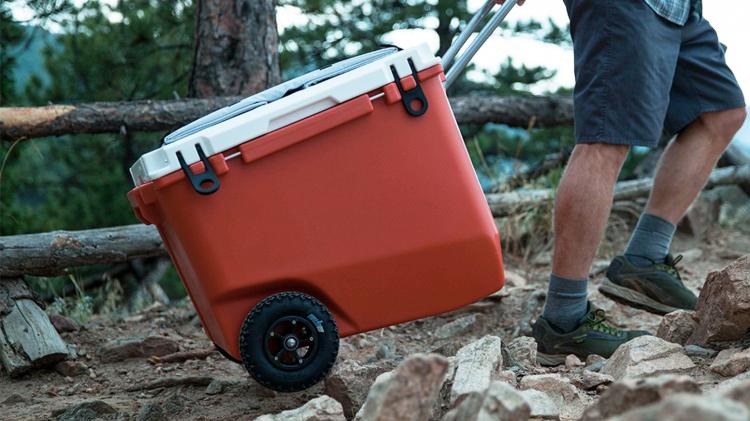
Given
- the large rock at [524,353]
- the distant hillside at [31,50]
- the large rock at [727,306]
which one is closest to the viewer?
the large rock at [727,306]

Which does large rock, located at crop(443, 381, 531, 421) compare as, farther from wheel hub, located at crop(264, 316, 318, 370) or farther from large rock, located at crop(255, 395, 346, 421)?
wheel hub, located at crop(264, 316, 318, 370)

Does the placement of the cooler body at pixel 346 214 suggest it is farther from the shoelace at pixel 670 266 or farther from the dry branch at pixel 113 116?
the dry branch at pixel 113 116

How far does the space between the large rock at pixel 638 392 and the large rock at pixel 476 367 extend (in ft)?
1.13

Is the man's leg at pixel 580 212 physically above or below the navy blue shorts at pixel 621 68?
below

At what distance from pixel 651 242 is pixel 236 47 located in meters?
2.35

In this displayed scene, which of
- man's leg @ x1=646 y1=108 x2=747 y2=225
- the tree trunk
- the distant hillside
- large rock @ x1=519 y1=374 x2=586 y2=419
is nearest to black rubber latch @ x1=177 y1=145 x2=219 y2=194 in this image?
large rock @ x1=519 y1=374 x2=586 y2=419

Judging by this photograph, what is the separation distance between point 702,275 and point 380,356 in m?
2.13

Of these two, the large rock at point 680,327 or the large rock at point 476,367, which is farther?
the large rock at point 680,327

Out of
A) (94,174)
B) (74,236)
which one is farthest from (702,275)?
(94,174)

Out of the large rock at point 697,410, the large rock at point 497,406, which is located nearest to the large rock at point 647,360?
the large rock at point 497,406

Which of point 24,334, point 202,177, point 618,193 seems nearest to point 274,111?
point 202,177

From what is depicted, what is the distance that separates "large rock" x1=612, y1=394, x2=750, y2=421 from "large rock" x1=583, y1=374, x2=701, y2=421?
1.13 ft

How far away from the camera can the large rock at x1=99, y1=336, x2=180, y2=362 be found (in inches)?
124

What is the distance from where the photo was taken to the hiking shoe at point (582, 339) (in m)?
2.74
